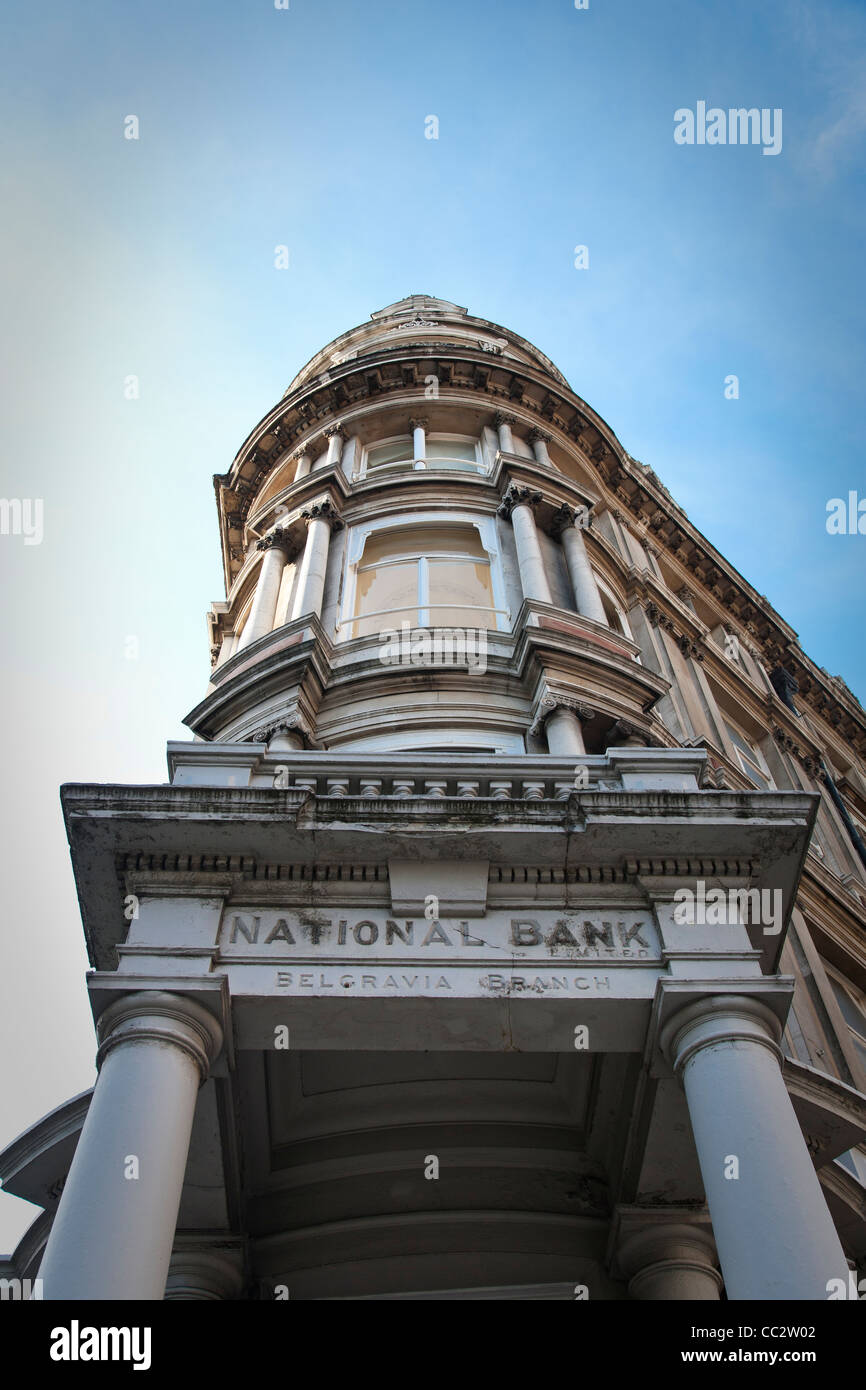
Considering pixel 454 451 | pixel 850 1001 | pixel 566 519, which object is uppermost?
pixel 454 451

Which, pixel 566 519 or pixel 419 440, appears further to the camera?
pixel 419 440

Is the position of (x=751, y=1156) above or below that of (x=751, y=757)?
below

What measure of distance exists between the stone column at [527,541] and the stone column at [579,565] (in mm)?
547

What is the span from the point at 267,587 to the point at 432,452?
5.90 meters

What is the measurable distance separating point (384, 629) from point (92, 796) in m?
8.64

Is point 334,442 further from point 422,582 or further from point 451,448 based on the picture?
point 422,582

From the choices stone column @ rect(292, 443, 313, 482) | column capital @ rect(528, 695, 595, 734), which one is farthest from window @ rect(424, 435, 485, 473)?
column capital @ rect(528, 695, 595, 734)

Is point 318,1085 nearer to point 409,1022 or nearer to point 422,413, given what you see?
point 409,1022

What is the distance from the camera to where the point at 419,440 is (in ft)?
78.1

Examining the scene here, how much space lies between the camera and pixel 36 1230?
36.0 ft

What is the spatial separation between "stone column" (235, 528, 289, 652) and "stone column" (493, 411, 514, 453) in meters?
4.94

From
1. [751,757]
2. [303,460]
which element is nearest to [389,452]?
[303,460]

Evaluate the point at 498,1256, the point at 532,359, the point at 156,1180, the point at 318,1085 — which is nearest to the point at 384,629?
the point at 318,1085

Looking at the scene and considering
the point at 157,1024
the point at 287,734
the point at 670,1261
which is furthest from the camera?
the point at 287,734
